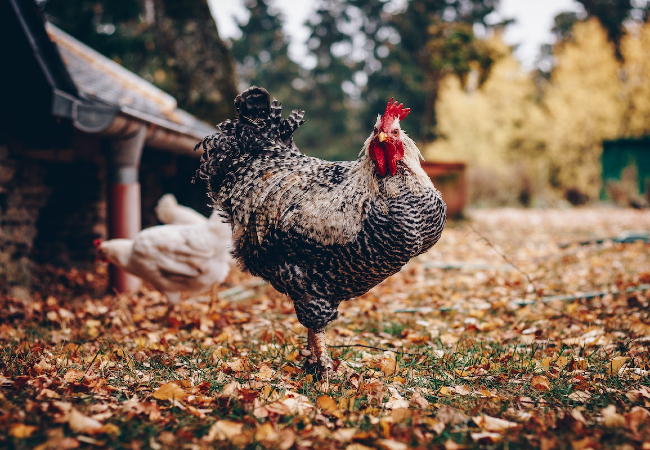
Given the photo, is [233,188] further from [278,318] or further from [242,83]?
[242,83]

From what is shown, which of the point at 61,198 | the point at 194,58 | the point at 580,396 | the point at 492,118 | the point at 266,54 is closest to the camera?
the point at 580,396

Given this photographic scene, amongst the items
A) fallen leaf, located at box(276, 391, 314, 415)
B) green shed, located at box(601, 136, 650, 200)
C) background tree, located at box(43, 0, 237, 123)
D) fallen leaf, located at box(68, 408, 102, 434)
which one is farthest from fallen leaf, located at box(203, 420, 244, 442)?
green shed, located at box(601, 136, 650, 200)

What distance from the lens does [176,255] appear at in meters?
4.84

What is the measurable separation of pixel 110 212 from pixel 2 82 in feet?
5.71

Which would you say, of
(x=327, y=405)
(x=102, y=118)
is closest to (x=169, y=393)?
(x=327, y=405)

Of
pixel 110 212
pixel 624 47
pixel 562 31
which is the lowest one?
pixel 110 212

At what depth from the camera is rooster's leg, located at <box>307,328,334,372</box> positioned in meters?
3.28

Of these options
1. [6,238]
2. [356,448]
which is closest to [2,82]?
[6,238]

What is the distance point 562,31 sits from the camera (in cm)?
3200

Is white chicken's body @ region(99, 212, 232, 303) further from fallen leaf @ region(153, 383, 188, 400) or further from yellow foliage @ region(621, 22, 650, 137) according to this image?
yellow foliage @ region(621, 22, 650, 137)

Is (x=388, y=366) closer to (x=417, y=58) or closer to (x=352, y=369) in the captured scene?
(x=352, y=369)

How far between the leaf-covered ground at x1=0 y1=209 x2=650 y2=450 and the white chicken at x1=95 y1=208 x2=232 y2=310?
0.34 metres

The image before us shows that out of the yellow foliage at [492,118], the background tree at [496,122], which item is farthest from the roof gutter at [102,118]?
the yellow foliage at [492,118]

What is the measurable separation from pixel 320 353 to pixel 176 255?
217 centimetres
